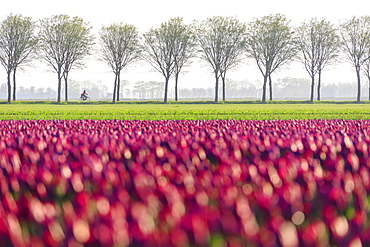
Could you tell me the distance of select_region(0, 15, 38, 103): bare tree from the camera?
58094mm

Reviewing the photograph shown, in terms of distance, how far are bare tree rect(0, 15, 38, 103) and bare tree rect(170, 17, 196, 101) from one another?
61.1 ft

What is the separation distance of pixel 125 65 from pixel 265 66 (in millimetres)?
19650

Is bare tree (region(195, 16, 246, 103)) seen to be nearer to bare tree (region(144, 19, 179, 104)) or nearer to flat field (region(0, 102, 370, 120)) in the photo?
bare tree (region(144, 19, 179, 104))

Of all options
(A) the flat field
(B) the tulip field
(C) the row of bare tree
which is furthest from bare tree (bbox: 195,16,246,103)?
(B) the tulip field

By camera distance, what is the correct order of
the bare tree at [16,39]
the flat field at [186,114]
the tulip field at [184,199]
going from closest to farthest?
the tulip field at [184,199] → the flat field at [186,114] → the bare tree at [16,39]

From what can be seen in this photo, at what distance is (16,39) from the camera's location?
5819 cm

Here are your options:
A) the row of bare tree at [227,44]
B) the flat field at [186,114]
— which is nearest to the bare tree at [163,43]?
the row of bare tree at [227,44]

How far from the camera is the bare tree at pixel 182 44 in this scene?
6297cm

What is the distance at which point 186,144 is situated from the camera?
5648mm

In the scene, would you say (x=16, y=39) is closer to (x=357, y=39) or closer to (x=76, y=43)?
(x=76, y=43)

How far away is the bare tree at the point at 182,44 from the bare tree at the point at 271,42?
26.0 ft

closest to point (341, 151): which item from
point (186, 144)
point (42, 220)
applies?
point (186, 144)

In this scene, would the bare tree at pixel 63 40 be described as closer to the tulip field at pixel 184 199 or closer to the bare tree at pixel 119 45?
the bare tree at pixel 119 45

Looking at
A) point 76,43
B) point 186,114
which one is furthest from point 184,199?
point 76,43
